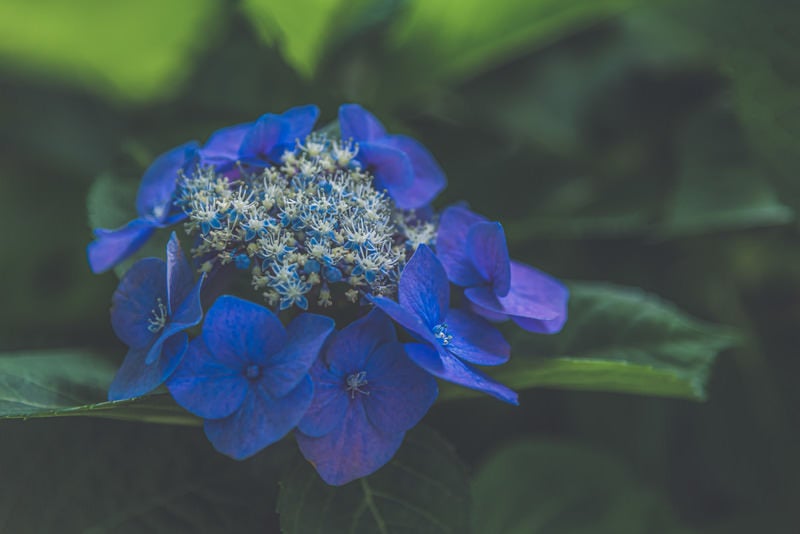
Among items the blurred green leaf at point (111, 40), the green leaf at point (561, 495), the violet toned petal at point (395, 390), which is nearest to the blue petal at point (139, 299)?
Result: the violet toned petal at point (395, 390)

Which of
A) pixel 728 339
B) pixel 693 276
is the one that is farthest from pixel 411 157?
pixel 693 276

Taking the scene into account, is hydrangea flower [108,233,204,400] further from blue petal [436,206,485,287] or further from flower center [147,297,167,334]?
blue petal [436,206,485,287]

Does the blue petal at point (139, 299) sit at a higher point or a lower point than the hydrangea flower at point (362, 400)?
higher

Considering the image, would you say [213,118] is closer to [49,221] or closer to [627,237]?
[49,221]

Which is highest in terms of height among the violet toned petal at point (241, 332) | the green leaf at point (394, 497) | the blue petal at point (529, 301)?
the violet toned petal at point (241, 332)

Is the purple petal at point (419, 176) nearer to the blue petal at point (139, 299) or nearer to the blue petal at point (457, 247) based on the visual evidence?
the blue petal at point (457, 247)

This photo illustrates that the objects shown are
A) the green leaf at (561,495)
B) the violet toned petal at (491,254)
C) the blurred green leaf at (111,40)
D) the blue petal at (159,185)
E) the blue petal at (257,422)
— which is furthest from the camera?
the blurred green leaf at (111,40)

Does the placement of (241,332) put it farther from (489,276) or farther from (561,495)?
(561,495)

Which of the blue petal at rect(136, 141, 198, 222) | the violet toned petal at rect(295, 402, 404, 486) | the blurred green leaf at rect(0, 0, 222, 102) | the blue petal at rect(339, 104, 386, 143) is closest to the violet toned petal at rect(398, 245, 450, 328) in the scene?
the violet toned petal at rect(295, 402, 404, 486)

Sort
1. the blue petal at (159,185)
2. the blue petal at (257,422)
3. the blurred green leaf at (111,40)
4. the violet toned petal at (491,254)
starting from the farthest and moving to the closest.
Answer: the blurred green leaf at (111,40)
the blue petal at (159,185)
the violet toned petal at (491,254)
the blue petal at (257,422)
